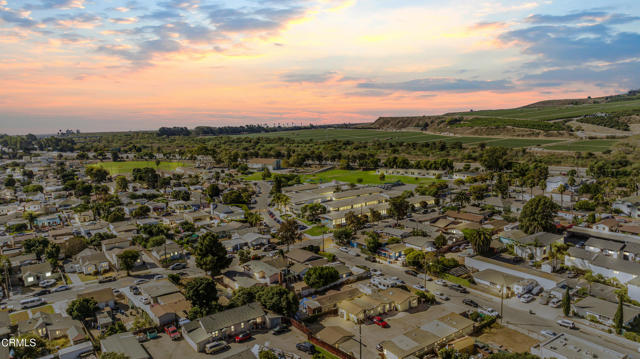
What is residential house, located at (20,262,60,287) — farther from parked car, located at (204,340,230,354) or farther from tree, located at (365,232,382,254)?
tree, located at (365,232,382,254)

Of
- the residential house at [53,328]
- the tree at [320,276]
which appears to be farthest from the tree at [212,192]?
the residential house at [53,328]

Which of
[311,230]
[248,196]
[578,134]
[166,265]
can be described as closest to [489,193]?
[311,230]

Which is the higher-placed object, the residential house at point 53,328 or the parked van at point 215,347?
the residential house at point 53,328

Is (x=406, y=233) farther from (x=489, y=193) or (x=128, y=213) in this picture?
(x=128, y=213)

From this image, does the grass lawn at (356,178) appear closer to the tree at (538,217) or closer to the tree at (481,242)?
the tree at (538,217)

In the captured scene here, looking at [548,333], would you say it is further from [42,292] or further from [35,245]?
[35,245]

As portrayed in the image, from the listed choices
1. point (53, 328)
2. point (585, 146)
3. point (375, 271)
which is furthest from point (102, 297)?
point (585, 146)
